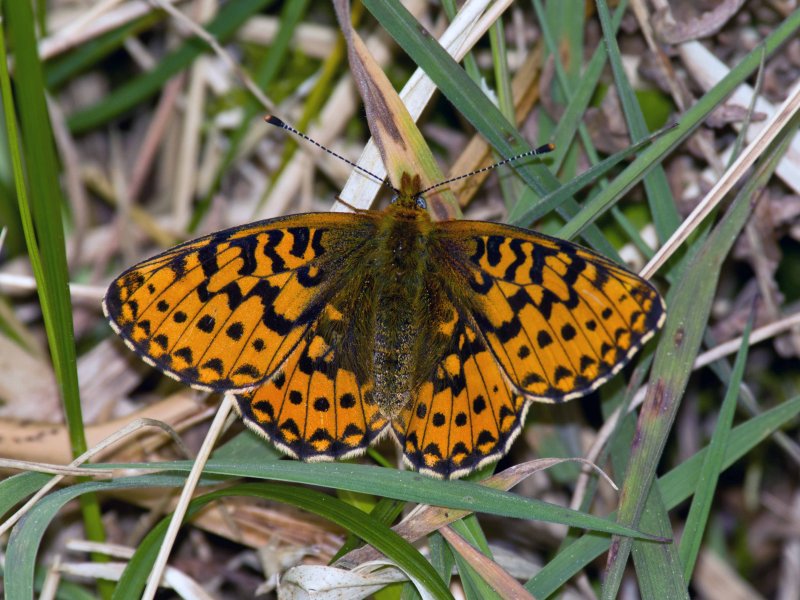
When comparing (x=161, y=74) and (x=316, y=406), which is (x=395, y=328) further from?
(x=161, y=74)

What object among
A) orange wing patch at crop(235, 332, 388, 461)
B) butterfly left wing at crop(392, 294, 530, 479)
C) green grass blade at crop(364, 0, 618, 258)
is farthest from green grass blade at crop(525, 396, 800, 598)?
green grass blade at crop(364, 0, 618, 258)

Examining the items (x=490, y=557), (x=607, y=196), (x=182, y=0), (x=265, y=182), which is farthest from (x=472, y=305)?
(x=182, y=0)

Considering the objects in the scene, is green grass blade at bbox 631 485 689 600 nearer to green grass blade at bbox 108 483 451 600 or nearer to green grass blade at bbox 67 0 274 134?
green grass blade at bbox 108 483 451 600

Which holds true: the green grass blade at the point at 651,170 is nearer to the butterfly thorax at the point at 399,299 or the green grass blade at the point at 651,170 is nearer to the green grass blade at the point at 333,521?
the butterfly thorax at the point at 399,299

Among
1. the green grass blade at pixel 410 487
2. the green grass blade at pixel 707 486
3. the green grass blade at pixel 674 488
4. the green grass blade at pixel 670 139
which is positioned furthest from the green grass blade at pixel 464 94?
the green grass blade at pixel 410 487

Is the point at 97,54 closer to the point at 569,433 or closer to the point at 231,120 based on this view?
the point at 231,120
